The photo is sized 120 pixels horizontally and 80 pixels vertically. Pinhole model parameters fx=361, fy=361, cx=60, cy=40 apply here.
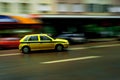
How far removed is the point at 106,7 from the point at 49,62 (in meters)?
31.7

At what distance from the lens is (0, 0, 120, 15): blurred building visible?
136 feet

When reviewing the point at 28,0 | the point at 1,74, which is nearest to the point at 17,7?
the point at 28,0

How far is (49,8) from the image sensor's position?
145 ft

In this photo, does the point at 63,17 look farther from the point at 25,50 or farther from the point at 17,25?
the point at 25,50

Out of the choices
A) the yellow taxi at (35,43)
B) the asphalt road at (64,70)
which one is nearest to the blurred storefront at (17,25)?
the yellow taxi at (35,43)

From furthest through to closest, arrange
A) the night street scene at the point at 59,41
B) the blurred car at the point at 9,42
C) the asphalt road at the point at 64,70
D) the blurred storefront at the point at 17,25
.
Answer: the blurred storefront at the point at 17,25 → the blurred car at the point at 9,42 → the night street scene at the point at 59,41 → the asphalt road at the point at 64,70

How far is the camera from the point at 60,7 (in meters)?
45.1

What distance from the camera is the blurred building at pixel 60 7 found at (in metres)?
41.5

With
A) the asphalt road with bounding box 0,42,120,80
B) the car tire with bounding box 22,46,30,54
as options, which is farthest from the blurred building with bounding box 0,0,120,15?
the asphalt road with bounding box 0,42,120,80

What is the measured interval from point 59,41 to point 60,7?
19850 mm

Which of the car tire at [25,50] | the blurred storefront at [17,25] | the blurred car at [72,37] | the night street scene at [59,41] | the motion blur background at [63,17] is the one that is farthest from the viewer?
the blurred car at [72,37]

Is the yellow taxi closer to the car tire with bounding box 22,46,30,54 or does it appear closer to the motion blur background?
the car tire with bounding box 22,46,30,54

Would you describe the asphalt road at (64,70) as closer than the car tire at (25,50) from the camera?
Yes

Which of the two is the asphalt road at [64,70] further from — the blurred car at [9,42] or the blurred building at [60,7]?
the blurred building at [60,7]
